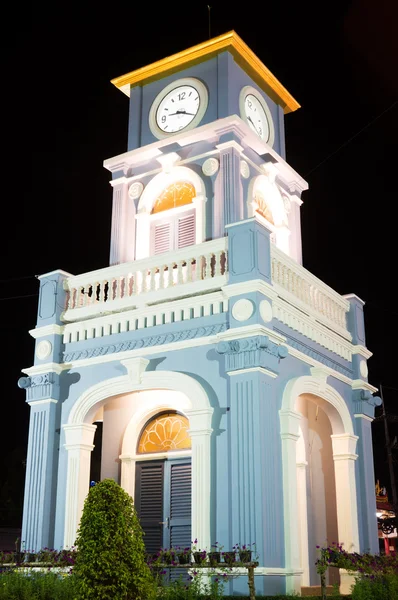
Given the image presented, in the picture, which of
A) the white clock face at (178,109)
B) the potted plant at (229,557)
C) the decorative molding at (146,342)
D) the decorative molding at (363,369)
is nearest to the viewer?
the potted plant at (229,557)

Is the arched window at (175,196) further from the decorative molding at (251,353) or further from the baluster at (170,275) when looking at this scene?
the decorative molding at (251,353)

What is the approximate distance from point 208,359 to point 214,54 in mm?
7590

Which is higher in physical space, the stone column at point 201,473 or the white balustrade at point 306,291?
the white balustrade at point 306,291

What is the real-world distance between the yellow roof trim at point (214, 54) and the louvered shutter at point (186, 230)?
3.71 m

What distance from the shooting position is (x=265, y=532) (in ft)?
39.4

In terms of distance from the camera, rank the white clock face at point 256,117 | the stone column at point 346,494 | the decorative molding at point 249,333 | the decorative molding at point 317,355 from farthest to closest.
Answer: the white clock face at point 256,117
the stone column at point 346,494
the decorative molding at point 317,355
the decorative molding at point 249,333

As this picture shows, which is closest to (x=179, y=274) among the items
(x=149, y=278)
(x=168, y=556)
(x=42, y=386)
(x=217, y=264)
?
(x=217, y=264)

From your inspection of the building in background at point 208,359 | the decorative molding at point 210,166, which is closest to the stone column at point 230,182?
the building in background at point 208,359

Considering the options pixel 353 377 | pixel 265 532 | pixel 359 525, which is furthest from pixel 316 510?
pixel 265 532

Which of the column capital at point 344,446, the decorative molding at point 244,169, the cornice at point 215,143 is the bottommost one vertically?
the column capital at point 344,446

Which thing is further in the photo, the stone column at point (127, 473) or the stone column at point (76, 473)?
the stone column at point (127, 473)

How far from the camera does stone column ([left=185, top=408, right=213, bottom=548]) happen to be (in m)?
12.6

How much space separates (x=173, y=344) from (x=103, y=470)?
10.6 ft

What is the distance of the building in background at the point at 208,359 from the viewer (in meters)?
12.9
